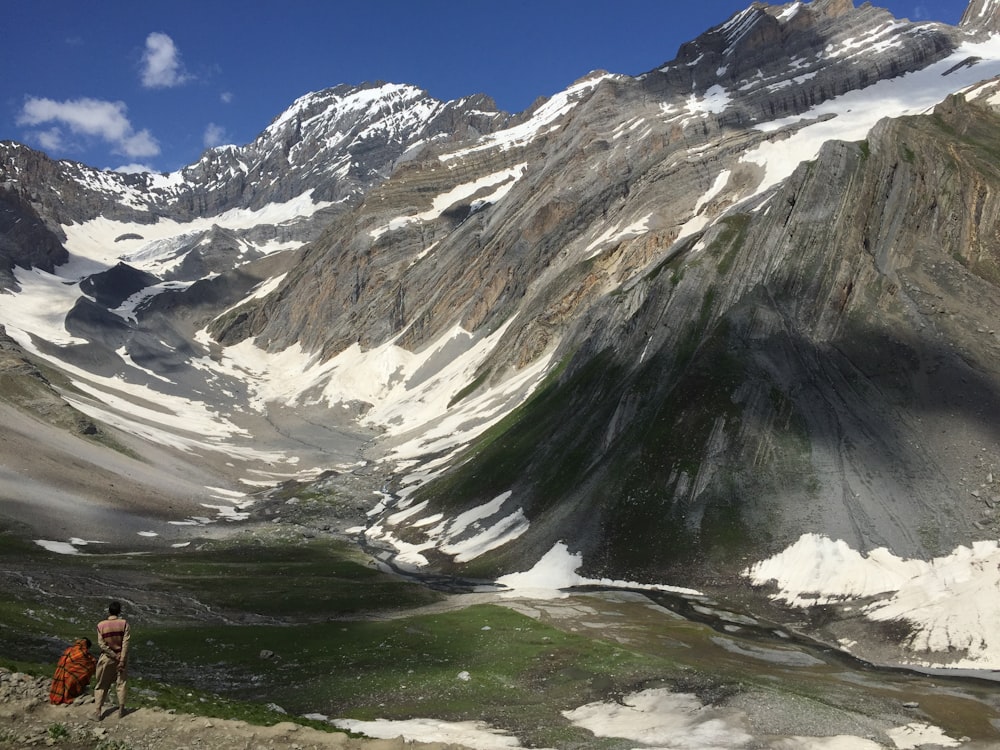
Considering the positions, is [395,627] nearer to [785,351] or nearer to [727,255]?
[785,351]

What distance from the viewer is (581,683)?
122ft

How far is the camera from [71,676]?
73.0ft

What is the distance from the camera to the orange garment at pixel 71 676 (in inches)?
869

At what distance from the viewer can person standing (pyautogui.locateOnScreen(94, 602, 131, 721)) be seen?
69.2ft

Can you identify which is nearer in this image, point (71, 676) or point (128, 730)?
point (128, 730)

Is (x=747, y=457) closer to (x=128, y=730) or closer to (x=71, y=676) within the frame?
(x=128, y=730)

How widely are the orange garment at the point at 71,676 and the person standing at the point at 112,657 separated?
1205 mm

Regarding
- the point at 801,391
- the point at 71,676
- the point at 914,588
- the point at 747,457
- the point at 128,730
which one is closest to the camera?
the point at 128,730

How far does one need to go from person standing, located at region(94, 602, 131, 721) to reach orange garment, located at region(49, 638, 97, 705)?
3.95 ft

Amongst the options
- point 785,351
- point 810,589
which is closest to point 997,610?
point 810,589

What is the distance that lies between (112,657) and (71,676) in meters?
2.26

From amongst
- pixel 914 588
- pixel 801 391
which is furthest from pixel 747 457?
pixel 914 588

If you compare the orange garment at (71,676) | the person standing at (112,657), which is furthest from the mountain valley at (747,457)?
the orange garment at (71,676)

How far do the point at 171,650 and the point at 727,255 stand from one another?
70687 millimetres
